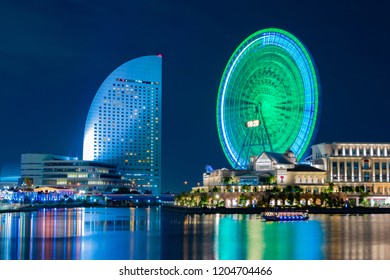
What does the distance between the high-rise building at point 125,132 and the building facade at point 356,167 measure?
8939 centimetres

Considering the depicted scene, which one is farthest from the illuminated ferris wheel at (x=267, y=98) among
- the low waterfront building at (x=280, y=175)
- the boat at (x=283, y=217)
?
the boat at (x=283, y=217)

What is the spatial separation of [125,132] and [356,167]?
9995 cm

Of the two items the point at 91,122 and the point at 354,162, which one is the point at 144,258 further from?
the point at 91,122

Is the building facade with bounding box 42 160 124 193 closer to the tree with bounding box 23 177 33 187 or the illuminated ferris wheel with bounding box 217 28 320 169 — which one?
the tree with bounding box 23 177 33 187

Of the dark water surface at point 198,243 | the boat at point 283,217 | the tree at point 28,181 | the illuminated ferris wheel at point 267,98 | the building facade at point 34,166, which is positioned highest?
the illuminated ferris wheel at point 267,98

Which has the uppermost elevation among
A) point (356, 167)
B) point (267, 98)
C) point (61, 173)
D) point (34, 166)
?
point (267, 98)

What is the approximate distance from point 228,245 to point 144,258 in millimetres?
9104

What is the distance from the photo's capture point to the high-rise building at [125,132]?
188 metres

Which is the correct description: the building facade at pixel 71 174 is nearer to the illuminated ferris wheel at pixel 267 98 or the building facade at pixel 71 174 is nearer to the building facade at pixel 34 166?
the building facade at pixel 34 166

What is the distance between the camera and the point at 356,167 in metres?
109

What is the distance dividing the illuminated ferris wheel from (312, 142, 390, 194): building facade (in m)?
12.1

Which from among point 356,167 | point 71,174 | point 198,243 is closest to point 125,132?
point 71,174

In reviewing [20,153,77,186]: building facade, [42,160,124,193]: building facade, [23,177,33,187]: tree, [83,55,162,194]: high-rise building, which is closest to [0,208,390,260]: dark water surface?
[23,177,33,187]: tree

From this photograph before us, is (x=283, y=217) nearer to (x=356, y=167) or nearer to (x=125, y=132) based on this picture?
(x=356, y=167)
